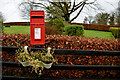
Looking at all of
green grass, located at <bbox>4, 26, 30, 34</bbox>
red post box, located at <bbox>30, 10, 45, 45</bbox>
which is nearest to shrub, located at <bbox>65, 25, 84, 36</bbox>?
green grass, located at <bbox>4, 26, 30, 34</bbox>

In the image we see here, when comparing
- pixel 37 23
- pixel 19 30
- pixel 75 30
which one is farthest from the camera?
pixel 19 30

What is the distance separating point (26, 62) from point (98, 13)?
8.76 meters

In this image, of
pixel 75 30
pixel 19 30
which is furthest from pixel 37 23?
pixel 19 30

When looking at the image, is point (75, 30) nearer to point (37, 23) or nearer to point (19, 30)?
point (19, 30)

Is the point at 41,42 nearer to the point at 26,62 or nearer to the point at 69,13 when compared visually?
the point at 26,62

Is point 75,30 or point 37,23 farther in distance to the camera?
point 75,30

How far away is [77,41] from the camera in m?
3.85

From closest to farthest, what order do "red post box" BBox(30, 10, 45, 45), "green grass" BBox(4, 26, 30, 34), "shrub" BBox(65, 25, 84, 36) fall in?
"red post box" BBox(30, 10, 45, 45), "shrub" BBox(65, 25, 84, 36), "green grass" BBox(4, 26, 30, 34)

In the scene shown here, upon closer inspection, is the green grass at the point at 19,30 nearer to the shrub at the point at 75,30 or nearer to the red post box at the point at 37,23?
the shrub at the point at 75,30

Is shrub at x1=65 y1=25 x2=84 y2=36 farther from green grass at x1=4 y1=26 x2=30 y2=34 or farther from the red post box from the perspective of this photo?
the red post box

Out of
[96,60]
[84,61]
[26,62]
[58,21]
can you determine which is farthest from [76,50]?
[58,21]

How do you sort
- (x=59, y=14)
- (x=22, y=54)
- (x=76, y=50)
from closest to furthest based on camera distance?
(x=22, y=54) < (x=76, y=50) < (x=59, y=14)

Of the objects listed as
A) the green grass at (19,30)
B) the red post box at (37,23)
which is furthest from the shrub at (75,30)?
the red post box at (37,23)

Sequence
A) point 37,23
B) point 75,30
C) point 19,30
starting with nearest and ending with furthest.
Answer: point 37,23, point 75,30, point 19,30
